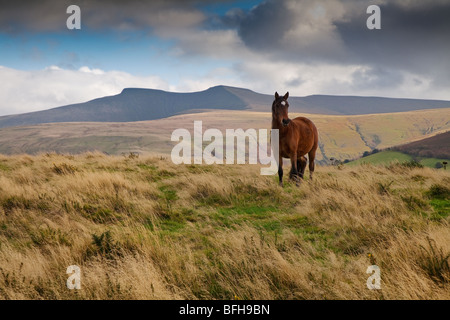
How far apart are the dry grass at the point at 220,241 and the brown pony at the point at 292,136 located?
165 centimetres

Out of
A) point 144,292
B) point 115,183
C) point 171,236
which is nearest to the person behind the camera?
point 144,292

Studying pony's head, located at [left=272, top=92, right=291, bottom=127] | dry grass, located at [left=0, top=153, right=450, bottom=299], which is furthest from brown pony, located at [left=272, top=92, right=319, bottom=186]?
dry grass, located at [left=0, top=153, right=450, bottom=299]

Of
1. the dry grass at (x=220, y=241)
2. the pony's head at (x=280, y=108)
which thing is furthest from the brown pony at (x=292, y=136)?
the dry grass at (x=220, y=241)

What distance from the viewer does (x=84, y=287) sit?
3.78 metres

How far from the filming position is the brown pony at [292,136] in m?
10.6

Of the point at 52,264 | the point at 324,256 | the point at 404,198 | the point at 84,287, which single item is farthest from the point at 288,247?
the point at 404,198

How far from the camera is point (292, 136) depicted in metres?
11.3

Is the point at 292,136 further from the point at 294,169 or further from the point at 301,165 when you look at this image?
the point at 301,165

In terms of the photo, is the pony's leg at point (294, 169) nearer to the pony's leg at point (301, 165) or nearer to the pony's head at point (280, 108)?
the pony's leg at point (301, 165)

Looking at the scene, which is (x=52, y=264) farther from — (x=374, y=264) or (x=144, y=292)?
(x=374, y=264)

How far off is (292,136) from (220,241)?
22.3 ft

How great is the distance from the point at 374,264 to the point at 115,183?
794 cm

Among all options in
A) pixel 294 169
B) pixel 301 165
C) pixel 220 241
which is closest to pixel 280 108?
pixel 294 169
